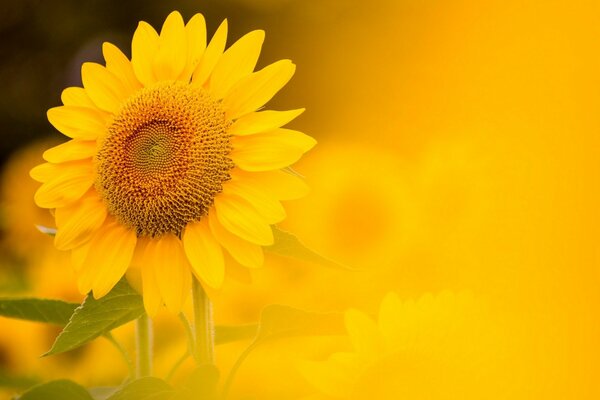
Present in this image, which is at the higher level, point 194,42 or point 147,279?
point 194,42

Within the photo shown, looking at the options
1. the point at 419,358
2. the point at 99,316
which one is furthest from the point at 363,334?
the point at 99,316

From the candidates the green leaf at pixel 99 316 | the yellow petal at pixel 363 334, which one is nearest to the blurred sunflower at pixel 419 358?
the yellow petal at pixel 363 334

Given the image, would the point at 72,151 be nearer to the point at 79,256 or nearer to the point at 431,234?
the point at 79,256

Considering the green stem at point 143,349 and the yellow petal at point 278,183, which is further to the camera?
the green stem at point 143,349

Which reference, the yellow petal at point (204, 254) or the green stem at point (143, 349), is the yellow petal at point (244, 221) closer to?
the yellow petal at point (204, 254)

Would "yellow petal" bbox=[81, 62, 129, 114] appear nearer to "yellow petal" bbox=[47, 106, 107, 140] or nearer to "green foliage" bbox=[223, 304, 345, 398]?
"yellow petal" bbox=[47, 106, 107, 140]

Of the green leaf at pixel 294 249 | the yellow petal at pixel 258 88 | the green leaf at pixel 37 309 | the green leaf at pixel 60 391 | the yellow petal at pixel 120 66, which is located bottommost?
the green leaf at pixel 60 391

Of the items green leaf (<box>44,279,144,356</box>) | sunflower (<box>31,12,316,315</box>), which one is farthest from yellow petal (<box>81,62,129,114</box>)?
green leaf (<box>44,279,144,356</box>)
